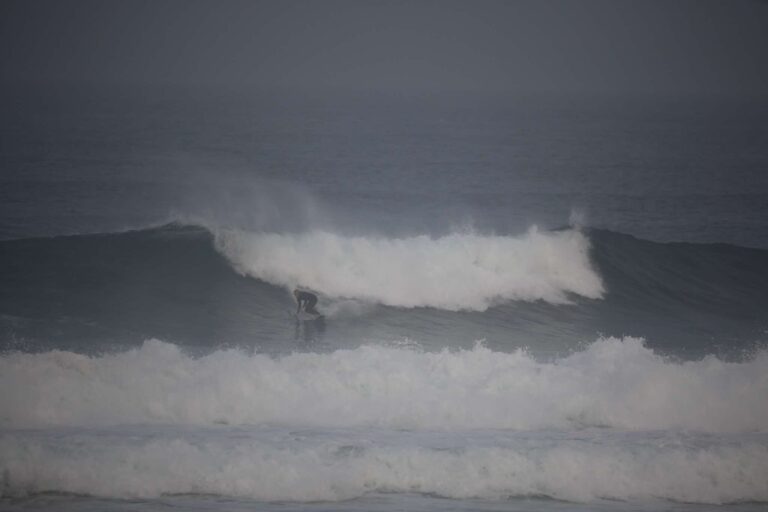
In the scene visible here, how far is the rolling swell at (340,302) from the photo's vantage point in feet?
42.4

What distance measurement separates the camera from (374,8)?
146m

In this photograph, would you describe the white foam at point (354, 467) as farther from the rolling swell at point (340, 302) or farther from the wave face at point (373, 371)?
the rolling swell at point (340, 302)

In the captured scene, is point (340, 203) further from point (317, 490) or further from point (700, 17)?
point (700, 17)

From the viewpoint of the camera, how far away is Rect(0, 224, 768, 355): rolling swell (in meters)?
12.9

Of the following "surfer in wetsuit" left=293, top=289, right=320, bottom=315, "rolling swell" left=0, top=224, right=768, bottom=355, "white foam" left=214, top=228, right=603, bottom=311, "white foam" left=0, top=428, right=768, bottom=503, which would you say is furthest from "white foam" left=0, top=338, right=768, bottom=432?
"white foam" left=214, top=228, right=603, bottom=311

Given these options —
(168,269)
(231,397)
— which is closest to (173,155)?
(168,269)

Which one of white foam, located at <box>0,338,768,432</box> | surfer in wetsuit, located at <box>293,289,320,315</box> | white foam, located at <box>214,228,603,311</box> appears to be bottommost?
white foam, located at <box>0,338,768,432</box>

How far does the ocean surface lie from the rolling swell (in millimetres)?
51

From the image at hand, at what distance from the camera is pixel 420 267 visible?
15.7 meters

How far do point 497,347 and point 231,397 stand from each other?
4812 mm

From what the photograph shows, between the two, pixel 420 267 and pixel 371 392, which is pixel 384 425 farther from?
pixel 420 267

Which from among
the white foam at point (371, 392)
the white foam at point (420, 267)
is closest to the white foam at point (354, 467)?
the white foam at point (371, 392)

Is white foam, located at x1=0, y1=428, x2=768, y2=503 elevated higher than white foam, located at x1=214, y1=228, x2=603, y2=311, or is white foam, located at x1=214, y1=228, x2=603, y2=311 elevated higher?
white foam, located at x1=214, y1=228, x2=603, y2=311

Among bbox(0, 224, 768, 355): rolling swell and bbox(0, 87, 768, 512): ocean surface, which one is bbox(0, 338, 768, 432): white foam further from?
bbox(0, 224, 768, 355): rolling swell
